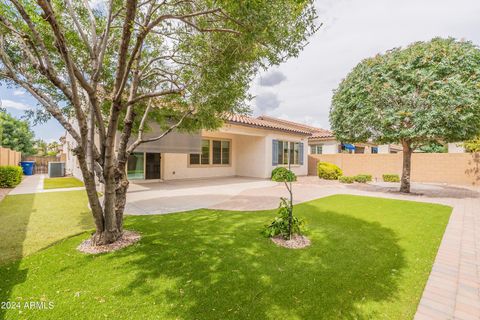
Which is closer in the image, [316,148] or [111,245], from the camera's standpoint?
[111,245]

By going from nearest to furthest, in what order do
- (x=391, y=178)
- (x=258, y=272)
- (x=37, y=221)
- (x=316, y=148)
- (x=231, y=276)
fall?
(x=231, y=276), (x=258, y=272), (x=37, y=221), (x=391, y=178), (x=316, y=148)

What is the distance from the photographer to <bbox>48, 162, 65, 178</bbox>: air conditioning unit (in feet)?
66.8

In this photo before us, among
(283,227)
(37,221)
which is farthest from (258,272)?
(37,221)

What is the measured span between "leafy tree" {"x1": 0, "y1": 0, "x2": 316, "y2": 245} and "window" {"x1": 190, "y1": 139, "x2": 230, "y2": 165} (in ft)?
39.5

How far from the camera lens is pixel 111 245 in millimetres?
5461

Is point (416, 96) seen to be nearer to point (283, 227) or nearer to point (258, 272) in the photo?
point (283, 227)

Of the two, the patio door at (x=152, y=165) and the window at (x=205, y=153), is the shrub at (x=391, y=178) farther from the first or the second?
the patio door at (x=152, y=165)

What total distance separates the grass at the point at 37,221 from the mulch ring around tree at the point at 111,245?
3.12 ft

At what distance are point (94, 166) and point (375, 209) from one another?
399 inches

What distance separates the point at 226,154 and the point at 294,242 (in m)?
17.2

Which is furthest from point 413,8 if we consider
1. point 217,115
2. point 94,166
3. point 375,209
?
point 94,166

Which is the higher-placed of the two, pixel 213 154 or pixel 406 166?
pixel 213 154

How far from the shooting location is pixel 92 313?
3.17 m

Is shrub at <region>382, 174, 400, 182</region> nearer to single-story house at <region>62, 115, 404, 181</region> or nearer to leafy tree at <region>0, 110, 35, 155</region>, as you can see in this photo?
single-story house at <region>62, 115, 404, 181</region>
